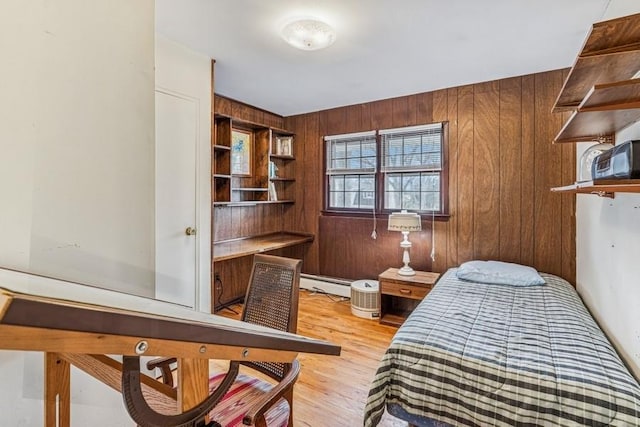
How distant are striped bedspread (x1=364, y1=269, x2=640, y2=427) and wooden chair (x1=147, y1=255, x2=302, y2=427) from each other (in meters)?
0.51

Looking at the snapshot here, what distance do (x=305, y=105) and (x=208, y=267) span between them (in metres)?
2.41

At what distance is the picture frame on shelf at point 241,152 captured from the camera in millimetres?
3737

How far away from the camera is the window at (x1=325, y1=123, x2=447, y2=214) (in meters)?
3.51

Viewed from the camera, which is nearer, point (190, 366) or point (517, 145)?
point (190, 366)

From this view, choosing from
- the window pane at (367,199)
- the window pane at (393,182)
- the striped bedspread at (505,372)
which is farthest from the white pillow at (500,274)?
the window pane at (367,199)

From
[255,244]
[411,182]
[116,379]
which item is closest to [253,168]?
[255,244]

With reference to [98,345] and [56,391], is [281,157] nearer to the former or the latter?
[56,391]

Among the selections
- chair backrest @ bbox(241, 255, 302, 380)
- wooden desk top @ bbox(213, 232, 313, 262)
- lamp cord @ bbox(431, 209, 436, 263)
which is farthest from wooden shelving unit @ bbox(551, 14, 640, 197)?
wooden desk top @ bbox(213, 232, 313, 262)

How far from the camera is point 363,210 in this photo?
3.99 metres

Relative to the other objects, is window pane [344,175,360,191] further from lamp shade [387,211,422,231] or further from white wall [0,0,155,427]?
white wall [0,0,155,427]

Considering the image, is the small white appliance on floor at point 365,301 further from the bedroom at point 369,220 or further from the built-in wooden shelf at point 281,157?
the built-in wooden shelf at point 281,157

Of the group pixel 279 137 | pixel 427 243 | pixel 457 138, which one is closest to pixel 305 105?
pixel 279 137

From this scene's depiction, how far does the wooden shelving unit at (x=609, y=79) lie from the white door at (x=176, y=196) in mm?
2444

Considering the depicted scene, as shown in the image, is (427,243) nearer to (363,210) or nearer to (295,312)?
(363,210)
